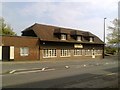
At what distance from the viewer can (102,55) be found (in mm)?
62312

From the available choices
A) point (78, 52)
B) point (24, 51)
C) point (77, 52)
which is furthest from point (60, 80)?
point (78, 52)

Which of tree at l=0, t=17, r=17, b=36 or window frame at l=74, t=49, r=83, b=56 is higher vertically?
tree at l=0, t=17, r=17, b=36

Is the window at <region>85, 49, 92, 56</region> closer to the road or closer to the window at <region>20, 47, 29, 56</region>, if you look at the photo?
the window at <region>20, 47, 29, 56</region>

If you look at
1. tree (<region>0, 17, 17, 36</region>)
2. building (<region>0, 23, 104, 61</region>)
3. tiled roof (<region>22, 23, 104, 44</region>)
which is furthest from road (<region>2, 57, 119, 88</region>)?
tree (<region>0, 17, 17, 36</region>)

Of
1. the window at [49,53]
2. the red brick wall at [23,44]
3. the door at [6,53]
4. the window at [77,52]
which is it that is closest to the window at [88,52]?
the window at [77,52]

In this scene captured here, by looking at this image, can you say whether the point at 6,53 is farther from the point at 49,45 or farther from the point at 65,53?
the point at 65,53

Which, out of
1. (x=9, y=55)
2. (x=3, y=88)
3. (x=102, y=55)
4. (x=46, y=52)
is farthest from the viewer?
(x=102, y=55)

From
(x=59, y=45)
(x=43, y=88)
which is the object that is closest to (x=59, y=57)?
(x=59, y=45)

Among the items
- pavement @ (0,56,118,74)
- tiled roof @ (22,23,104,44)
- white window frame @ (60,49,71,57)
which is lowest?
pavement @ (0,56,118,74)

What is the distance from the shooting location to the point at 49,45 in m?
45.9

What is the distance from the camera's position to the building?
3954cm

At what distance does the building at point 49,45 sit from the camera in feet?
130

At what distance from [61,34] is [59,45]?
93.0 inches

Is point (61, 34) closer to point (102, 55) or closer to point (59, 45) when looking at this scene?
point (59, 45)
